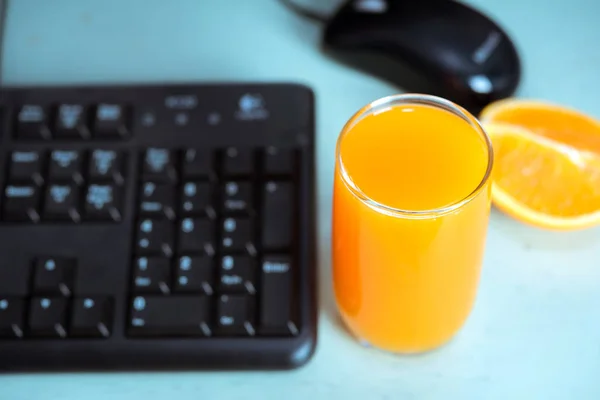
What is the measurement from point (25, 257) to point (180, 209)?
93mm

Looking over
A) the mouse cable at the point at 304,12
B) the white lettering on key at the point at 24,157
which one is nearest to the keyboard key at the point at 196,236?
the white lettering on key at the point at 24,157

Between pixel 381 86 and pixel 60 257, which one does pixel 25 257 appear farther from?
pixel 381 86

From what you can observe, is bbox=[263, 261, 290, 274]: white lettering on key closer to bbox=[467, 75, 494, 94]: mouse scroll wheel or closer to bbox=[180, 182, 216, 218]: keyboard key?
bbox=[180, 182, 216, 218]: keyboard key

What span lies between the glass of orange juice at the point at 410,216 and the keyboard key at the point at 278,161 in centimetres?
7

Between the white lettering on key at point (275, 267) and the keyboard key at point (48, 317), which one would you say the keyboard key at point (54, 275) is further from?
the white lettering on key at point (275, 267)

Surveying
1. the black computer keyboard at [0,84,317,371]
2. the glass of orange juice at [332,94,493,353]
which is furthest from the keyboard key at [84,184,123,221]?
the glass of orange juice at [332,94,493,353]

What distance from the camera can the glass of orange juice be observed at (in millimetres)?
312

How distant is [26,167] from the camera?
0.42 meters

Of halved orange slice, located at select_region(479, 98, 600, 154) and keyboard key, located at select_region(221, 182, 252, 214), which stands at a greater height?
halved orange slice, located at select_region(479, 98, 600, 154)

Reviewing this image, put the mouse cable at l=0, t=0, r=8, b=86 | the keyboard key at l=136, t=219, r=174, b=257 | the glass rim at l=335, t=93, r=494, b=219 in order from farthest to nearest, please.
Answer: the mouse cable at l=0, t=0, r=8, b=86 → the keyboard key at l=136, t=219, r=174, b=257 → the glass rim at l=335, t=93, r=494, b=219

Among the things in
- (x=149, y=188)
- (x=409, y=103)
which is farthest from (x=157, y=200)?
(x=409, y=103)

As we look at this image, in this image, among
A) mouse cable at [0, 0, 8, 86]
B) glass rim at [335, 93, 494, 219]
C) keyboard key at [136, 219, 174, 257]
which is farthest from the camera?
mouse cable at [0, 0, 8, 86]

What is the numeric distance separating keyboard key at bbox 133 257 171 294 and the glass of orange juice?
0.10 m

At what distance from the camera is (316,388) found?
0.38 m
